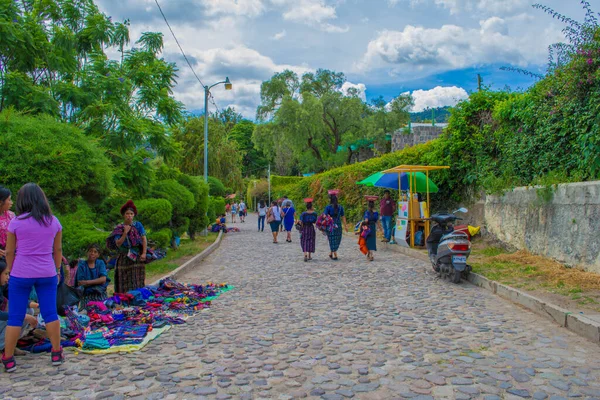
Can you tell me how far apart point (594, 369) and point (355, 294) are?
4.12 m

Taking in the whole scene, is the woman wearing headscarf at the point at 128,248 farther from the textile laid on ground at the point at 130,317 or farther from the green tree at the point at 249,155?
the green tree at the point at 249,155

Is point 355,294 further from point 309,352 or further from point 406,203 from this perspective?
point 406,203

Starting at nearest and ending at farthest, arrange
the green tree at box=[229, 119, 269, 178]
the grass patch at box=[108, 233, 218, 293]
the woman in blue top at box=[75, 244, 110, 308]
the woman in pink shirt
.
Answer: the woman in pink shirt
the woman in blue top at box=[75, 244, 110, 308]
the grass patch at box=[108, 233, 218, 293]
the green tree at box=[229, 119, 269, 178]

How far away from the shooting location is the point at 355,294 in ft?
27.1

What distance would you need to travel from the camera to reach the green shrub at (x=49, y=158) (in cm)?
724

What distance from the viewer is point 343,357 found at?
4914 mm

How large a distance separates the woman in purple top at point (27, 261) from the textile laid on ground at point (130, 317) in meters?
0.56

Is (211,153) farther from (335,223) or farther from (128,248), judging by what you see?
(128,248)

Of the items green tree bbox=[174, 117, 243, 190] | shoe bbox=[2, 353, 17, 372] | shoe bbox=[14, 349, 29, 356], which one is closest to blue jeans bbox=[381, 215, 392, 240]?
shoe bbox=[14, 349, 29, 356]

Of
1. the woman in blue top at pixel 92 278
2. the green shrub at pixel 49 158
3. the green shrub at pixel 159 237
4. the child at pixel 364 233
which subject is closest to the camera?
the woman in blue top at pixel 92 278

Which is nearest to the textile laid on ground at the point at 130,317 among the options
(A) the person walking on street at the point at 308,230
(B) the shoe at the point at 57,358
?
(B) the shoe at the point at 57,358

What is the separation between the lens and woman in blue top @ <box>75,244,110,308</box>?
671 centimetres

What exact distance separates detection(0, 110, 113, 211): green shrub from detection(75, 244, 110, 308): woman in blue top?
147cm

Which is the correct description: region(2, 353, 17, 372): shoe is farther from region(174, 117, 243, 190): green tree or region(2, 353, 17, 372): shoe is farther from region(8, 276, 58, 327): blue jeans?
region(174, 117, 243, 190): green tree
